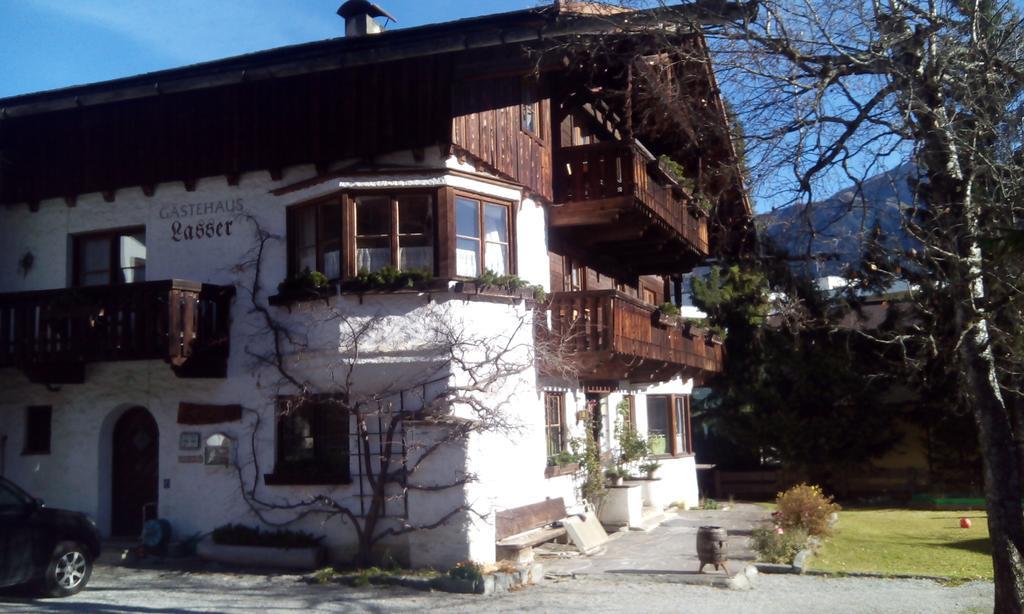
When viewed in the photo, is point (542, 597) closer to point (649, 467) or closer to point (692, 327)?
point (649, 467)

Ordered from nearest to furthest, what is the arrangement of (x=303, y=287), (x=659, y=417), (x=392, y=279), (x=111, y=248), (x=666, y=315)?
(x=392, y=279) → (x=303, y=287) → (x=111, y=248) → (x=666, y=315) → (x=659, y=417)

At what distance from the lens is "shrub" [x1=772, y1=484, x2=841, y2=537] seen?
52.5 feet

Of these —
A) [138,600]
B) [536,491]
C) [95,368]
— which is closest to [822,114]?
[536,491]

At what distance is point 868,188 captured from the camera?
1008 centimetres

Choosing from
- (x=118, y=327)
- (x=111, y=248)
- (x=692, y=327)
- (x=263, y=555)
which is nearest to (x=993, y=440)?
(x=263, y=555)

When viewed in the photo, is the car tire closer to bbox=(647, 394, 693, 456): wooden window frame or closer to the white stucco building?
the white stucco building

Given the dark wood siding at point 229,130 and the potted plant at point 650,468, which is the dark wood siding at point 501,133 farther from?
the potted plant at point 650,468

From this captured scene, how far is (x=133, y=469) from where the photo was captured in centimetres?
1631

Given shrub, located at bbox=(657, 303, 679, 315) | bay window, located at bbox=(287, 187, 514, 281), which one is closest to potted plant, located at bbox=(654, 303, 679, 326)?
shrub, located at bbox=(657, 303, 679, 315)

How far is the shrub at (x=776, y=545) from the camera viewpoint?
14391 mm

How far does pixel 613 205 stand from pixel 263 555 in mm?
8166

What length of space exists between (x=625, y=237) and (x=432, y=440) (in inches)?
272

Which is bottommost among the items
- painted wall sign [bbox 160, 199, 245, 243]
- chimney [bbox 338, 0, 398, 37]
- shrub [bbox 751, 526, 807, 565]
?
shrub [bbox 751, 526, 807, 565]

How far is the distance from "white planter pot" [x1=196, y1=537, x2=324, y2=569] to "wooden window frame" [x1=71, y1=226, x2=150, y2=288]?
5004mm
